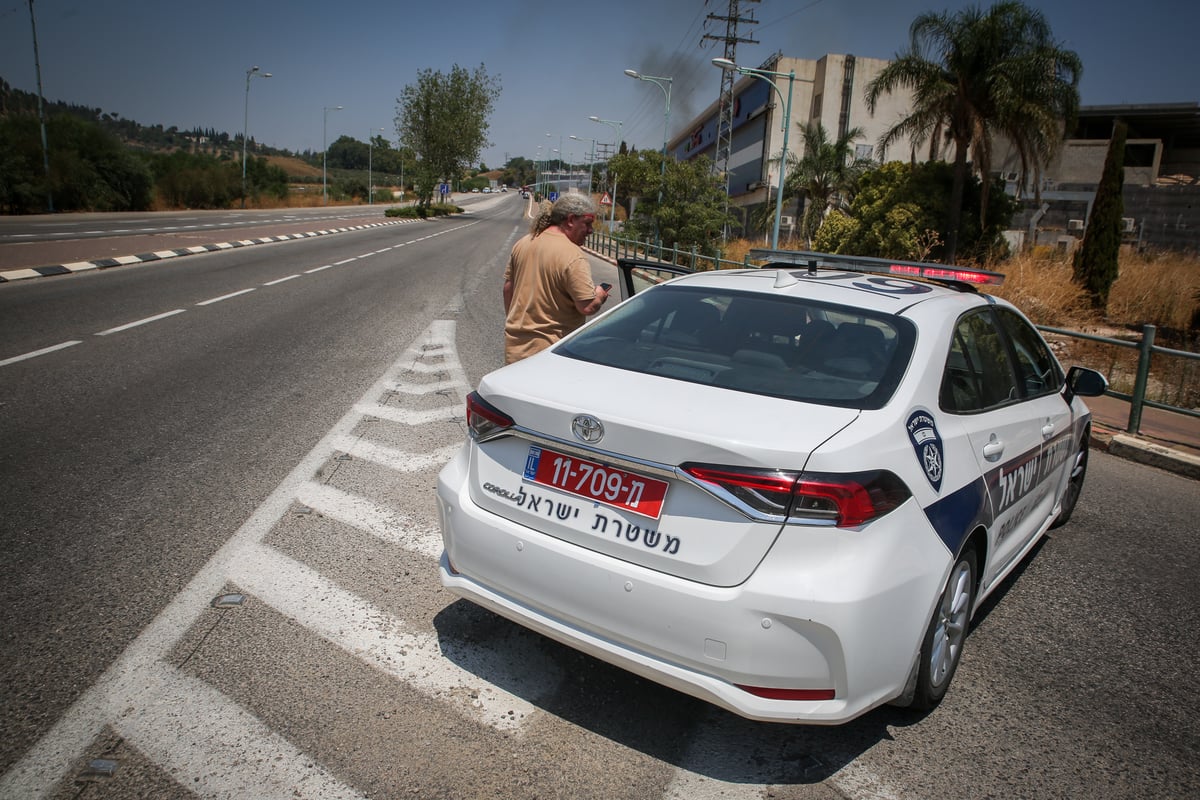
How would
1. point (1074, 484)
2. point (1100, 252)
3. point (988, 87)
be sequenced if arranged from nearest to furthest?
1. point (1074, 484)
2. point (1100, 252)
3. point (988, 87)

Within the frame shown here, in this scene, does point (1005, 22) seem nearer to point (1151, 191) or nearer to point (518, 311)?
point (1151, 191)

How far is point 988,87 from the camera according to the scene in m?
23.8

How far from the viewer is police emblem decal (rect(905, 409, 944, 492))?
269cm

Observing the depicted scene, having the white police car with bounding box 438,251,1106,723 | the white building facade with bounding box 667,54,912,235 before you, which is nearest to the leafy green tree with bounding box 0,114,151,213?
the white building facade with bounding box 667,54,912,235

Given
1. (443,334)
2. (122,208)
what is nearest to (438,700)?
(443,334)

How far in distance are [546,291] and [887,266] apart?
1.88 meters

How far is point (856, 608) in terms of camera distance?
2.38m

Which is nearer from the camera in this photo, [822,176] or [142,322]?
[142,322]

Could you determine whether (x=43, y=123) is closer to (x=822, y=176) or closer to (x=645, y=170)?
(x=645, y=170)

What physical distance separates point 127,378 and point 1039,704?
7434 millimetres

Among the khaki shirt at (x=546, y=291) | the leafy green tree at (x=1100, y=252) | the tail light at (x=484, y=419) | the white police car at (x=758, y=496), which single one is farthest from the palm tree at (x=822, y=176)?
the tail light at (x=484, y=419)

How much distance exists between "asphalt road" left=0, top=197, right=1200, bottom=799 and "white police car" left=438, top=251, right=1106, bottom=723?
255 mm

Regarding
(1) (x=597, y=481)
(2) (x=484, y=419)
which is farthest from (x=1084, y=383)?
(2) (x=484, y=419)

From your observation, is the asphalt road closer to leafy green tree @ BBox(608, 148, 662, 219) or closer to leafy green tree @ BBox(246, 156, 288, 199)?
leafy green tree @ BBox(608, 148, 662, 219)
